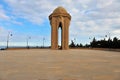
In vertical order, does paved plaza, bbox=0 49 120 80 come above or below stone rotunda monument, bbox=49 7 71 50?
below

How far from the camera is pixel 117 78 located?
7094mm

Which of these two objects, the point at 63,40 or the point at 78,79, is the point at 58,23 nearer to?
the point at 63,40

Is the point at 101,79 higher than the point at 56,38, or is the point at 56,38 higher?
the point at 56,38

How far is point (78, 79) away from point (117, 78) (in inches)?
52.0

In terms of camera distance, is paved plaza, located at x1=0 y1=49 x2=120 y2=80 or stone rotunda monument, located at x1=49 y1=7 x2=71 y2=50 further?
stone rotunda monument, located at x1=49 y1=7 x2=71 y2=50

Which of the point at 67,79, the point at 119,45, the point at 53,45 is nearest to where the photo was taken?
the point at 67,79

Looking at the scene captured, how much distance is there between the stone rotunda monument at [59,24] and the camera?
43.2 m

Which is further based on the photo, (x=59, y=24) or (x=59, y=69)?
(x=59, y=24)

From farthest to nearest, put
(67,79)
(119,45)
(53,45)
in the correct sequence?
(119,45) < (53,45) < (67,79)

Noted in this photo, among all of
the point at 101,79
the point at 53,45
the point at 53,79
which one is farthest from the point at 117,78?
the point at 53,45

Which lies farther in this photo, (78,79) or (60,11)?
(60,11)

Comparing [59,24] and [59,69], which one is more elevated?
[59,24]

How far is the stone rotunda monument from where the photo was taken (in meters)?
43.2

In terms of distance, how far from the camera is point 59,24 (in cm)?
4466
